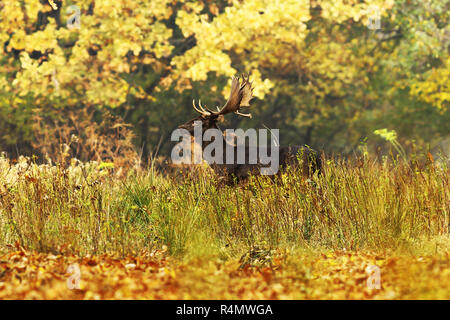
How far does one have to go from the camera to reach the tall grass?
290 inches

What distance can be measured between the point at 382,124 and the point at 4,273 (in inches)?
713

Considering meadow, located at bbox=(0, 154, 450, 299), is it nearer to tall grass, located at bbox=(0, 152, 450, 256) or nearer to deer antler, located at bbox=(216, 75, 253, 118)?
tall grass, located at bbox=(0, 152, 450, 256)

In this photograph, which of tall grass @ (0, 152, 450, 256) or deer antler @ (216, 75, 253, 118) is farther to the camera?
deer antler @ (216, 75, 253, 118)

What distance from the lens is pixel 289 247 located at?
7.70 metres

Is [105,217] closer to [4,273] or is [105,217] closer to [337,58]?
[4,273]

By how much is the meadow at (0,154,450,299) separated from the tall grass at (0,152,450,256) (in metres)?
0.02

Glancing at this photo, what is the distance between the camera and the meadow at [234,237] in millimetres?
5902

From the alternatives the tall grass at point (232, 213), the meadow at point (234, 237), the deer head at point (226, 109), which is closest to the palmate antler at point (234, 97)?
the deer head at point (226, 109)

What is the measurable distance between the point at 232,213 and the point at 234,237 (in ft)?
1.20

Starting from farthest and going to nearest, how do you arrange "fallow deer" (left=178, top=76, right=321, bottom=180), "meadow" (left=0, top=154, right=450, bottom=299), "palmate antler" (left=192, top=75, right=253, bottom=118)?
"palmate antler" (left=192, top=75, right=253, bottom=118) < "fallow deer" (left=178, top=76, right=321, bottom=180) < "meadow" (left=0, top=154, right=450, bottom=299)

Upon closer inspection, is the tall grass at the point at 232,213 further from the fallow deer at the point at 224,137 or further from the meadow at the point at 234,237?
the fallow deer at the point at 224,137

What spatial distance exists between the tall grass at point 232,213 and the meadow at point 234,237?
0.02 meters

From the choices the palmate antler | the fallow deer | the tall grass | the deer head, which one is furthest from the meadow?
the palmate antler
